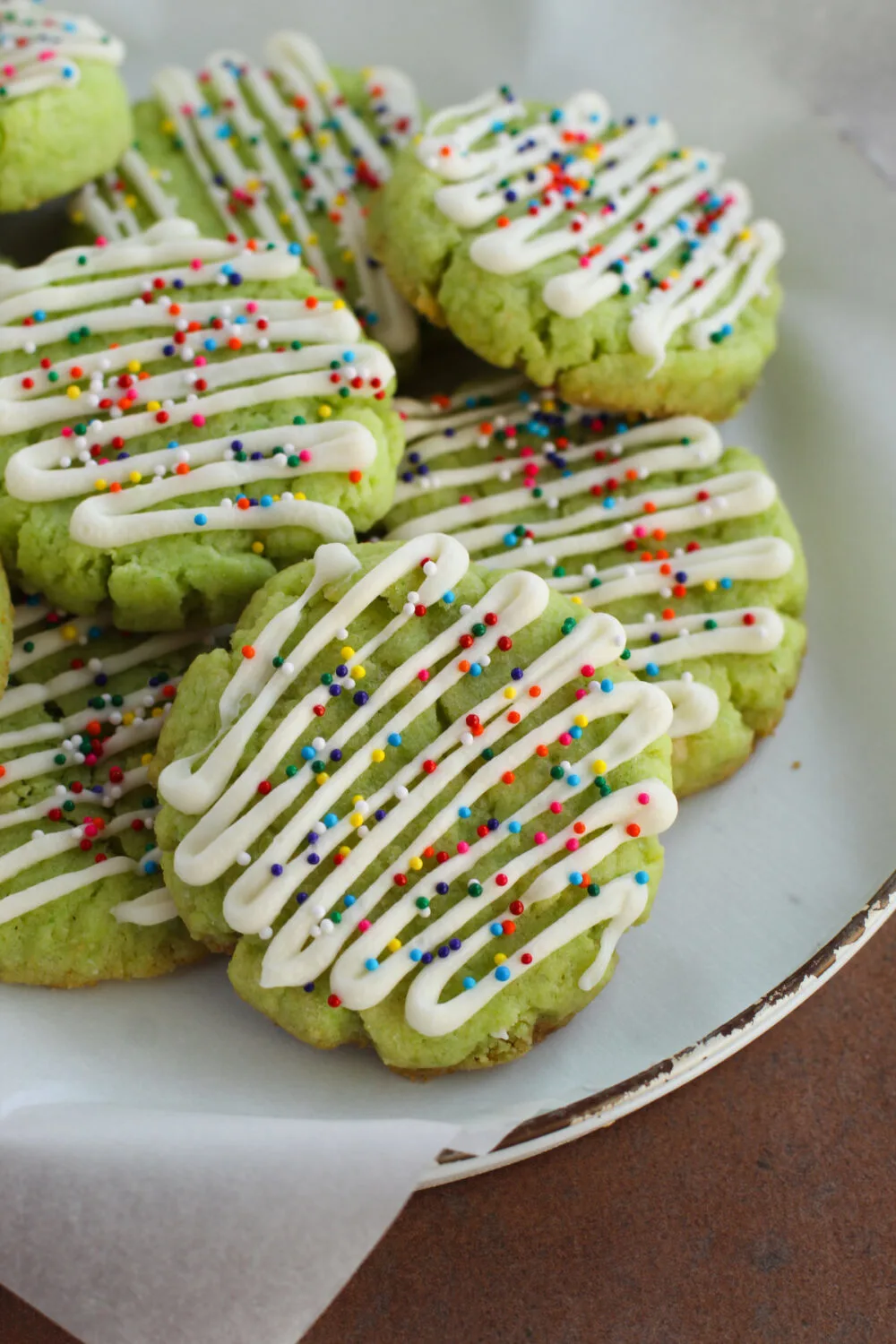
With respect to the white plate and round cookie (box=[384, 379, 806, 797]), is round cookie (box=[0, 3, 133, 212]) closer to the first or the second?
the white plate

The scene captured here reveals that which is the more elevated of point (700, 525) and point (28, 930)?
→ point (28, 930)

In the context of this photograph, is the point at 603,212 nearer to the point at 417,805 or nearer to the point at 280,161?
the point at 280,161

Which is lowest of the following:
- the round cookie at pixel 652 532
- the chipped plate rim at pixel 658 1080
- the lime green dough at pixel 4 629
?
the chipped plate rim at pixel 658 1080

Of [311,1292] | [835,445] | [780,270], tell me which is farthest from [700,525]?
[311,1292]

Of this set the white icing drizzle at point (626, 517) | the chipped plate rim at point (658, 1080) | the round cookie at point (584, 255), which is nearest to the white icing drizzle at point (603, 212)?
the round cookie at point (584, 255)

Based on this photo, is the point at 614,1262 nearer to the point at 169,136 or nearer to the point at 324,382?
the point at 324,382

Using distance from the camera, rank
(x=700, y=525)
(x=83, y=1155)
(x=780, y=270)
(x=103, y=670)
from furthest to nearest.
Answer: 1. (x=780, y=270)
2. (x=700, y=525)
3. (x=103, y=670)
4. (x=83, y=1155)

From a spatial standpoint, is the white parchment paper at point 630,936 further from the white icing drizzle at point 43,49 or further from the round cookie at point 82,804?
the white icing drizzle at point 43,49
